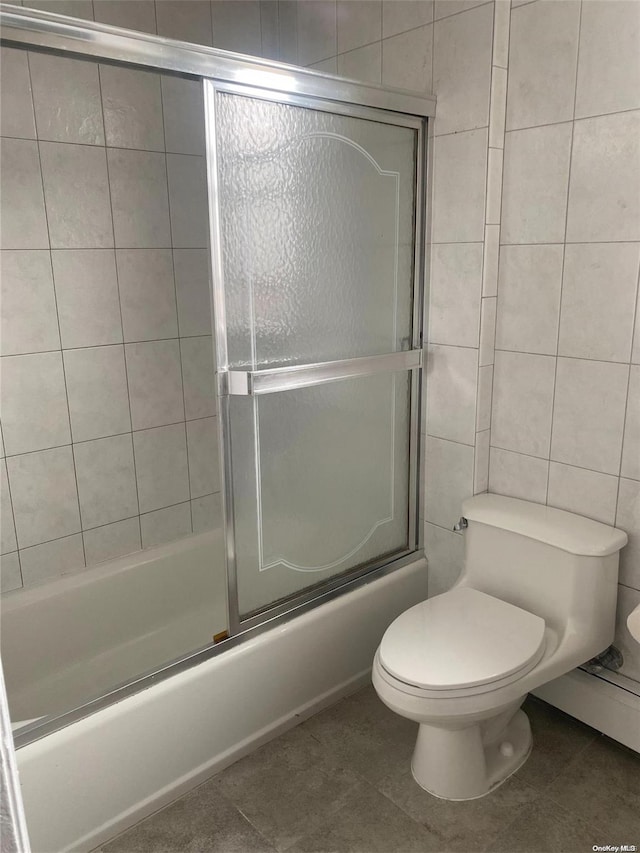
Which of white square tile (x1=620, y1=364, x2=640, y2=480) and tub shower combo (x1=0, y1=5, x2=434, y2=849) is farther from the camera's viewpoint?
white square tile (x1=620, y1=364, x2=640, y2=480)

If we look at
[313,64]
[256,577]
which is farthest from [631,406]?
[313,64]

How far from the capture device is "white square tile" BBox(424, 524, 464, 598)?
2.19 meters

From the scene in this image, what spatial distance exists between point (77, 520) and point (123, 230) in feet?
3.21

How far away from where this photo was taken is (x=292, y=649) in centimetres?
189

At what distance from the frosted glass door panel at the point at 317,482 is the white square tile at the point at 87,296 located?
75 cm

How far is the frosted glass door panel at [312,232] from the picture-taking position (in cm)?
159

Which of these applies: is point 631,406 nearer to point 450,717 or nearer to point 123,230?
point 450,717

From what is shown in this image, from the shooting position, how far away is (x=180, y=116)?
7.38ft

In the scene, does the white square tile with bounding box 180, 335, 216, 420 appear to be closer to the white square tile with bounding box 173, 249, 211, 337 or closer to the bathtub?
the white square tile with bounding box 173, 249, 211, 337

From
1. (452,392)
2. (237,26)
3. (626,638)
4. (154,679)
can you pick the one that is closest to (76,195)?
(237,26)

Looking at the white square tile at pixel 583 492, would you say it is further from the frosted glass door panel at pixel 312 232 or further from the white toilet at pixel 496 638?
the frosted glass door panel at pixel 312 232

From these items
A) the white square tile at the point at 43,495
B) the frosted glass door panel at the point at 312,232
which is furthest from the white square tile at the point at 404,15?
the white square tile at the point at 43,495

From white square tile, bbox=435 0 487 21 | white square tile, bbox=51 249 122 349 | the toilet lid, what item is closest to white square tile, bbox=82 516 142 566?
white square tile, bbox=51 249 122 349

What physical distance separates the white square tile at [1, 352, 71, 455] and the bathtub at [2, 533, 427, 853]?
0.48 meters
